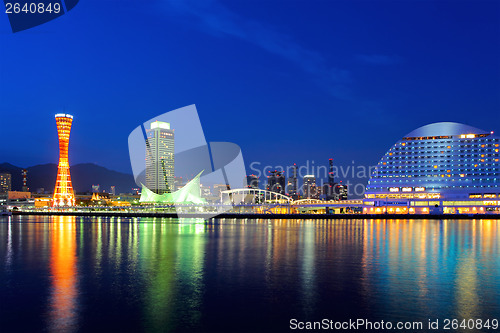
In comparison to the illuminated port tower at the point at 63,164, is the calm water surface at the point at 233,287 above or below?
below

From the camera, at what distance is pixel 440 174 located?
68.2 metres

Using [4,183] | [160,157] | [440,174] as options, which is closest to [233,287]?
[440,174]

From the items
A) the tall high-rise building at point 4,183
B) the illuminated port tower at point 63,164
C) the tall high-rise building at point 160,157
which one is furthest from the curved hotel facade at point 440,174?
the tall high-rise building at point 4,183

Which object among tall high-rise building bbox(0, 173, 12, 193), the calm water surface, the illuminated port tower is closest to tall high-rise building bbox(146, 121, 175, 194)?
tall high-rise building bbox(0, 173, 12, 193)

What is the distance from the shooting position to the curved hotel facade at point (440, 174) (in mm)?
66688

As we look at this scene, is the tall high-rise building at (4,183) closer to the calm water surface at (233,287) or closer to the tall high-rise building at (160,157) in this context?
the tall high-rise building at (160,157)

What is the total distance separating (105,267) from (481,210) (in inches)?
2469

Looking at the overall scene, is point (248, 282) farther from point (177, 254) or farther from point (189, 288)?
point (177, 254)

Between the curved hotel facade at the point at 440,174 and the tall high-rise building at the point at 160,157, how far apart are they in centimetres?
8619

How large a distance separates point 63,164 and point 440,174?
6410cm

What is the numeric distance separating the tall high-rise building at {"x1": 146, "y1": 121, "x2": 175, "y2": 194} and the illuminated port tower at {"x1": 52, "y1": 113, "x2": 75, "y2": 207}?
178 ft

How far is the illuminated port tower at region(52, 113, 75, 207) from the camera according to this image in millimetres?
80438

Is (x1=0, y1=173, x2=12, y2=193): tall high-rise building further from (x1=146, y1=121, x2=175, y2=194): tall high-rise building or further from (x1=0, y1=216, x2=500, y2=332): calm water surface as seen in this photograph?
(x1=0, y1=216, x2=500, y2=332): calm water surface

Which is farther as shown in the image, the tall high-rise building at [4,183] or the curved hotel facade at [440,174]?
the tall high-rise building at [4,183]
